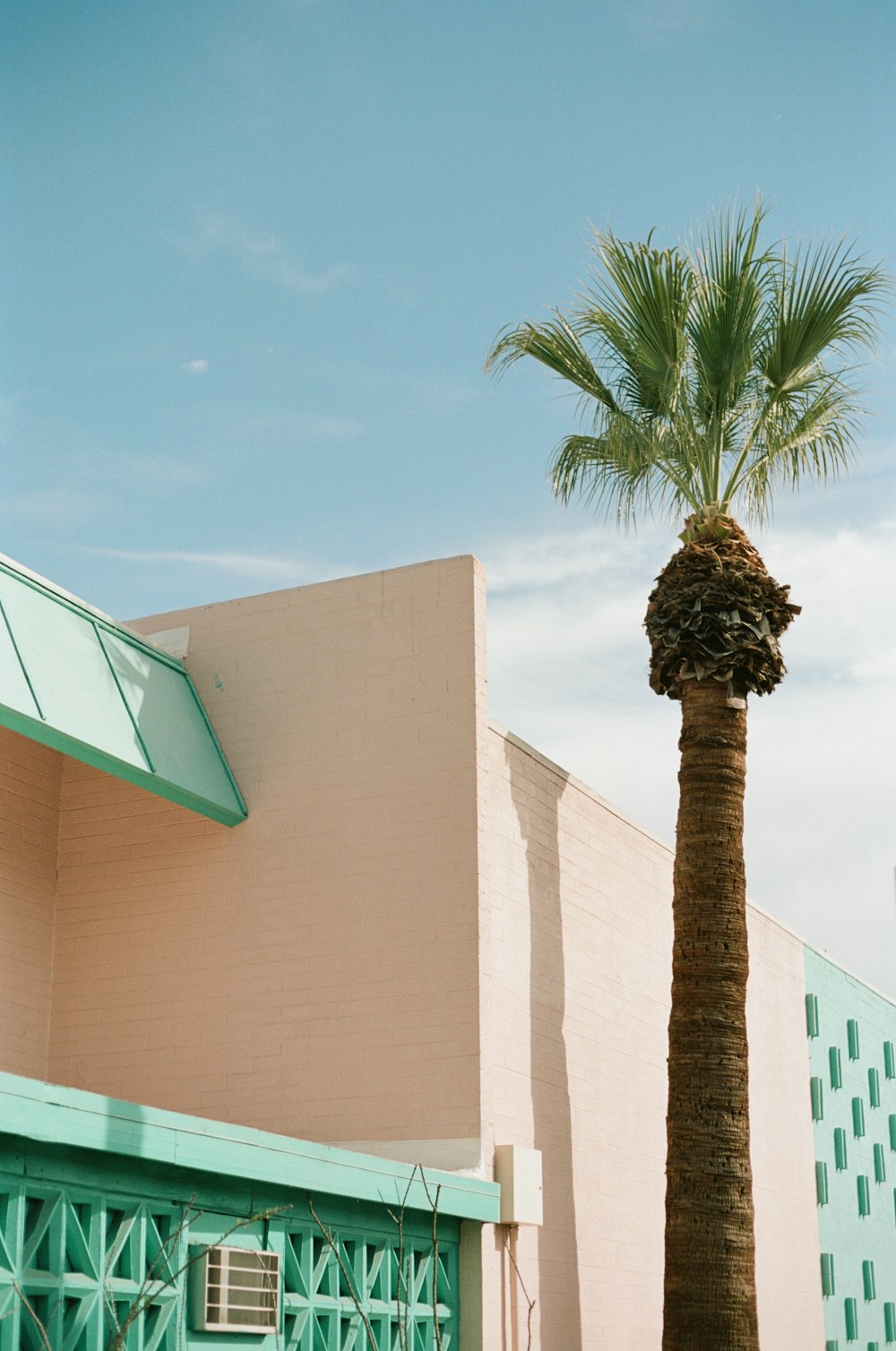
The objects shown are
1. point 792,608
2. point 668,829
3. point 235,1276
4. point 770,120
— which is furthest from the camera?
point 668,829

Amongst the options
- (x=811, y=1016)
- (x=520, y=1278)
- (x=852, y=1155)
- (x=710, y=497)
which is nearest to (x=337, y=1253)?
(x=520, y=1278)

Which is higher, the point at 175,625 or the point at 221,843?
the point at 175,625

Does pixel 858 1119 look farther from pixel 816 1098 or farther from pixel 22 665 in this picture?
pixel 22 665

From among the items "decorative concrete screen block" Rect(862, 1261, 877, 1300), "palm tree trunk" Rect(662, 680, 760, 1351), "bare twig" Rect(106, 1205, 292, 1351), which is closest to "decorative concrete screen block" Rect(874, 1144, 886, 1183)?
"decorative concrete screen block" Rect(862, 1261, 877, 1300)

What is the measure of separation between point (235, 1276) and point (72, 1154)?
1443mm

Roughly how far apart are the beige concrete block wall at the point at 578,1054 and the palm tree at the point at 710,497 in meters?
1.14

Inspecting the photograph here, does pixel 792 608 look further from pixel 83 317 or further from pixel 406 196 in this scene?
pixel 83 317

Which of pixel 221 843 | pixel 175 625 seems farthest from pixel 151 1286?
pixel 175 625

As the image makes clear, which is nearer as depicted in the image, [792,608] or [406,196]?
[792,608]

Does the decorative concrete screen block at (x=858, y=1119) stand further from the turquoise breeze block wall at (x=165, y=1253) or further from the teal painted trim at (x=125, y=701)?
the teal painted trim at (x=125, y=701)

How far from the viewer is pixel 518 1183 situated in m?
10.6

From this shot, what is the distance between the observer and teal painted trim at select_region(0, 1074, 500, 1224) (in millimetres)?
6727

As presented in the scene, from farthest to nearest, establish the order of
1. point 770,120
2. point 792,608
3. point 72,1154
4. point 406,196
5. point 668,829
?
point 668,829 → point 406,196 → point 770,120 → point 792,608 → point 72,1154

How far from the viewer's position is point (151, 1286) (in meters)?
7.41
